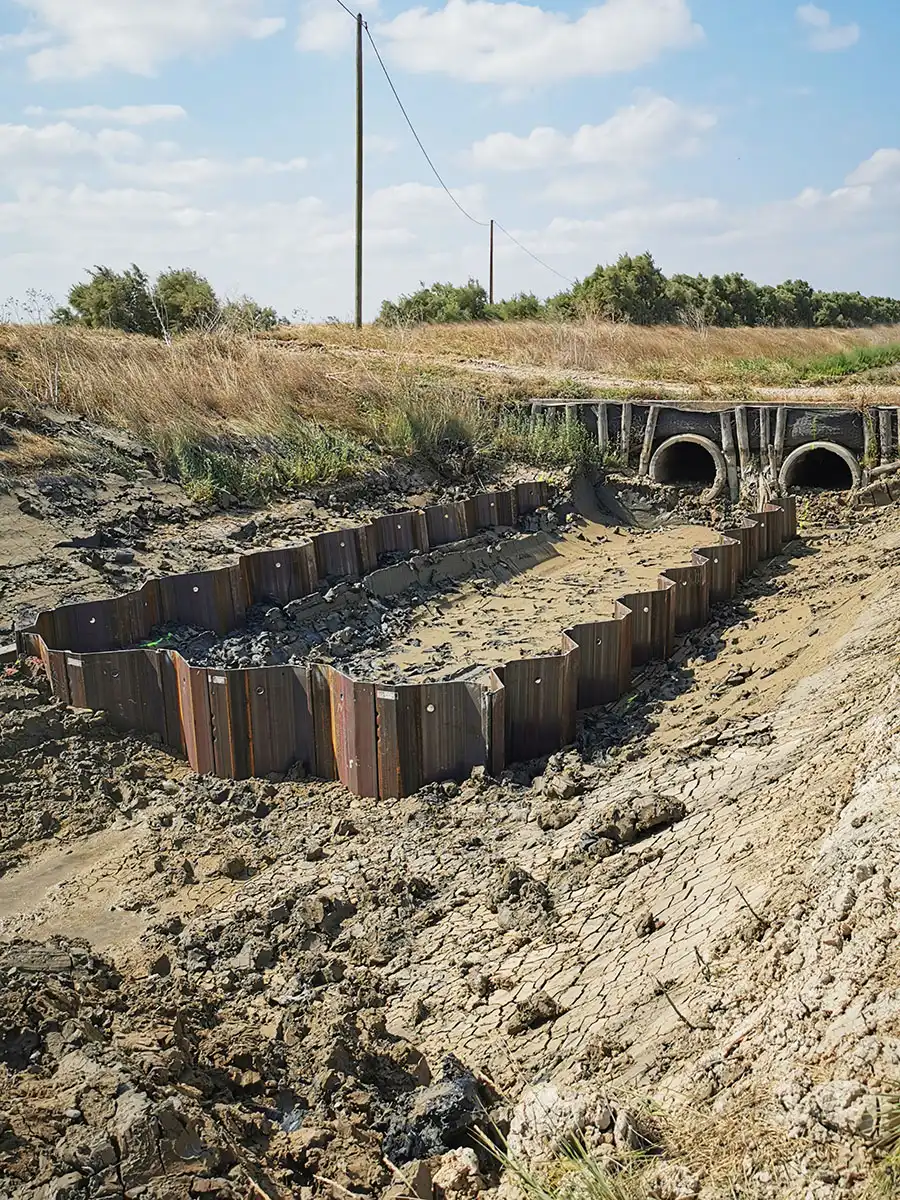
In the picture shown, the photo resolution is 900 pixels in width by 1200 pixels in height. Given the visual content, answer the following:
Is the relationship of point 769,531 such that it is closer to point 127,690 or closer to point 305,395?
point 305,395

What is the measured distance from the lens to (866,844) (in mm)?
3867

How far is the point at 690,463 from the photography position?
60.7 ft

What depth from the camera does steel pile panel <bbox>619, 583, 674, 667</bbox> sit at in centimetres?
902

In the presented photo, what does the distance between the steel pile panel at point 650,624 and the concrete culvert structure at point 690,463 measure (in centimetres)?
765

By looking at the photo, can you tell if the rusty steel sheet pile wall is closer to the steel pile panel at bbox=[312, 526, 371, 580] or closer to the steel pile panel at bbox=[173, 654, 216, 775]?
the steel pile panel at bbox=[173, 654, 216, 775]

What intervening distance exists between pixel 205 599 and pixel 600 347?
52.5ft

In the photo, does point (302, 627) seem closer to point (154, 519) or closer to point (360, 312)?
point (154, 519)

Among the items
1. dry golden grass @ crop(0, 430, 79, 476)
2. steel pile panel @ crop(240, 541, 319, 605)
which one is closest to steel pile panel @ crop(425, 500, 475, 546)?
steel pile panel @ crop(240, 541, 319, 605)

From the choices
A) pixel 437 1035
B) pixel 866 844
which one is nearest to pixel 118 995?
pixel 437 1035

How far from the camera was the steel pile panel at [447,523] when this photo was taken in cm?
1302

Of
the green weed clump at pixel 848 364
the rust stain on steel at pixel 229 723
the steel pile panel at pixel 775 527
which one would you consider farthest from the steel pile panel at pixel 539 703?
the green weed clump at pixel 848 364

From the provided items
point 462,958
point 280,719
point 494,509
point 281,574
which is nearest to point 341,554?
point 281,574

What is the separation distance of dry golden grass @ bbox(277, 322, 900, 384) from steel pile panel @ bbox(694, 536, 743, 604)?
9508 millimetres

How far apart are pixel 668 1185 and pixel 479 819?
3.53 m
